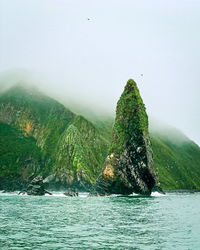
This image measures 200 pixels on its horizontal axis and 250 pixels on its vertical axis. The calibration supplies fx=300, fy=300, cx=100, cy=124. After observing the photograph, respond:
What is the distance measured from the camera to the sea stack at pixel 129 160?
123m

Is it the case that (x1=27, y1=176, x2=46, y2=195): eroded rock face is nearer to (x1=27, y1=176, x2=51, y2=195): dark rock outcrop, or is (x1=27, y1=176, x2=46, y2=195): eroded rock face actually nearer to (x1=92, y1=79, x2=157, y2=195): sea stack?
(x1=27, y1=176, x2=51, y2=195): dark rock outcrop

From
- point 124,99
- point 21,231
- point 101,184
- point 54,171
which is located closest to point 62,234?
point 21,231

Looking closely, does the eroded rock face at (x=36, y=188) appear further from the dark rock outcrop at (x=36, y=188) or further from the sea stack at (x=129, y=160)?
the sea stack at (x=129, y=160)

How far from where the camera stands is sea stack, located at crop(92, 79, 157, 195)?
4852 inches

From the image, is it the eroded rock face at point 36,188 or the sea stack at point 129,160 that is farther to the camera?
the sea stack at point 129,160

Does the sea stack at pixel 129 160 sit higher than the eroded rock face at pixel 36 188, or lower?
higher

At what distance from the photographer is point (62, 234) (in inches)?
1120

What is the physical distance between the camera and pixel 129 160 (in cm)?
12838

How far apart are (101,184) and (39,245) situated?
102 metres

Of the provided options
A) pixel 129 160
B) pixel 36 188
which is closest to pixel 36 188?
pixel 36 188

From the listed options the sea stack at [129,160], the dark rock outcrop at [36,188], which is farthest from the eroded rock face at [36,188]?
the sea stack at [129,160]

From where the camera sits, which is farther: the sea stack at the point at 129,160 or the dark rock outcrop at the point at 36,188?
the sea stack at the point at 129,160

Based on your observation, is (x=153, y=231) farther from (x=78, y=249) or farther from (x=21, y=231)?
(x=21, y=231)

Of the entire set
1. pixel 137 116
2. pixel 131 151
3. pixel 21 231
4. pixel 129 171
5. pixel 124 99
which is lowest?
pixel 21 231
